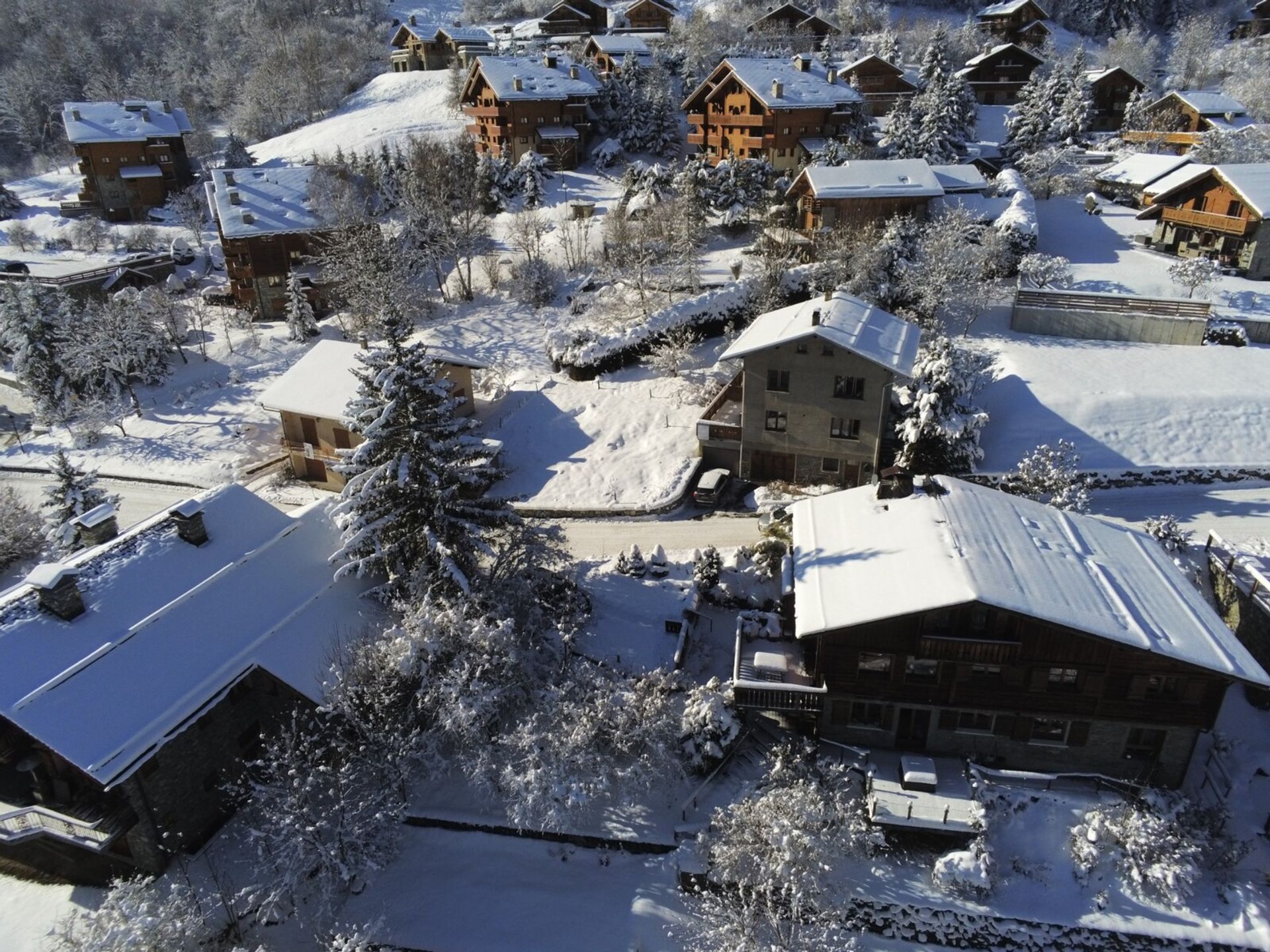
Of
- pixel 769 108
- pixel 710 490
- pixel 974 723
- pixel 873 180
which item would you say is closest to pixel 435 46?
pixel 769 108

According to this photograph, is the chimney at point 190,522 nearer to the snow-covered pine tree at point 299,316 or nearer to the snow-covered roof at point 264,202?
the snow-covered pine tree at point 299,316

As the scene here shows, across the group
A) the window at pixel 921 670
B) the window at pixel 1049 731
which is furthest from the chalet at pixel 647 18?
the window at pixel 1049 731

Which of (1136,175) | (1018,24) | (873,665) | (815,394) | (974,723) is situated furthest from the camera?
(1018,24)

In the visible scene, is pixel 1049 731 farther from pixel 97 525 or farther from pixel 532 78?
pixel 532 78

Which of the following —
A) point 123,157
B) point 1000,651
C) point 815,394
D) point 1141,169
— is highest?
point 123,157

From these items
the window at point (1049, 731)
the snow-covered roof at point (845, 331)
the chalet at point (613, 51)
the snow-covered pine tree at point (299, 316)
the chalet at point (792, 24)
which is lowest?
the window at point (1049, 731)

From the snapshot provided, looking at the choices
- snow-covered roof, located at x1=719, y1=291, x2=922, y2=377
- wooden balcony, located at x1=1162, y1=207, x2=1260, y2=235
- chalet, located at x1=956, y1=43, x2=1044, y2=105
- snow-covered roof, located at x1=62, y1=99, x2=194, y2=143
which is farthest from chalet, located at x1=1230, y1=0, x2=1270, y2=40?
snow-covered roof, located at x1=62, y1=99, x2=194, y2=143

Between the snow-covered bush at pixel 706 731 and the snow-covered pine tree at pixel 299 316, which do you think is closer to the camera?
the snow-covered bush at pixel 706 731

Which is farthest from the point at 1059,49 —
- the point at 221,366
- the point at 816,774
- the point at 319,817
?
the point at 319,817
